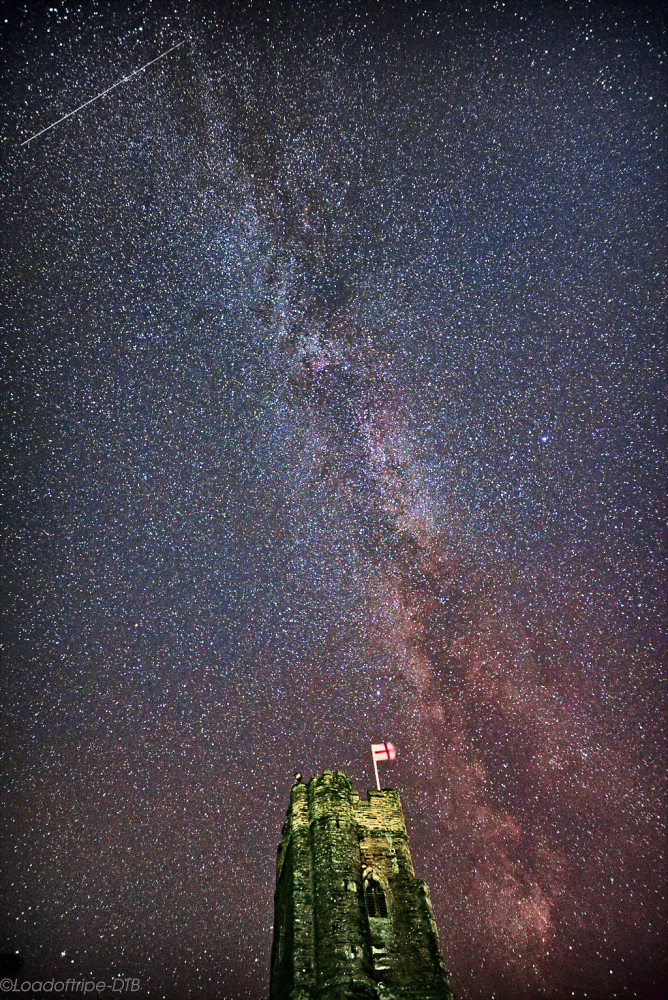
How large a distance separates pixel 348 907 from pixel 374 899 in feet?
16.7

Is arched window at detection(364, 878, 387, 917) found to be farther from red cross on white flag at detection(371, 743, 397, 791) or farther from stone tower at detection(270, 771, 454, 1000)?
red cross on white flag at detection(371, 743, 397, 791)

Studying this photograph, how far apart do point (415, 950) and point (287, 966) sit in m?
6.22

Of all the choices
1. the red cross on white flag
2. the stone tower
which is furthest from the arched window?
the red cross on white flag

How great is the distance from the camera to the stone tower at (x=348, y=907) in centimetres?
2123

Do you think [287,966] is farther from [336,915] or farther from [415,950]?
[415,950]

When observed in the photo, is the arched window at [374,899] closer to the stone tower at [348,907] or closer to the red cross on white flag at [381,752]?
the stone tower at [348,907]

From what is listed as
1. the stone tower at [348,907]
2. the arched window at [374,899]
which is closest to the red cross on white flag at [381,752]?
the stone tower at [348,907]

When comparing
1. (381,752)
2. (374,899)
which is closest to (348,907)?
(374,899)

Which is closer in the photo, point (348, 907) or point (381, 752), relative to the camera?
point (348, 907)

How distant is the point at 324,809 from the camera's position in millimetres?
26844

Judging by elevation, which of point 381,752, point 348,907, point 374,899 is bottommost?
point 348,907

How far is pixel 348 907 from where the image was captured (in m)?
22.7

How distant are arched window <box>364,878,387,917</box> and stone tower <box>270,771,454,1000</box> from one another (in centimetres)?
5

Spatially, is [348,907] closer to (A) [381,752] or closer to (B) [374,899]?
(B) [374,899]
